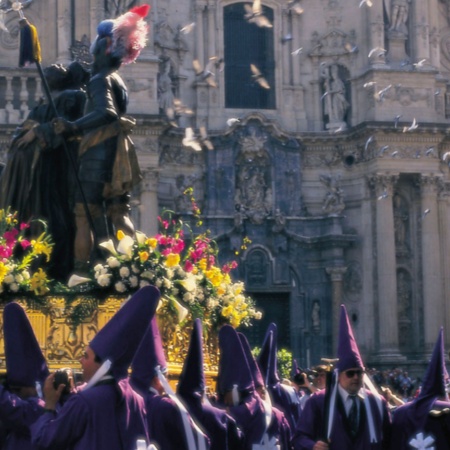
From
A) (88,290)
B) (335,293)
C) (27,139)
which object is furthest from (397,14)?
(88,290)

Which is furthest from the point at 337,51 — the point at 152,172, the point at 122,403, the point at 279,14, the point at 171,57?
the point at 122,403

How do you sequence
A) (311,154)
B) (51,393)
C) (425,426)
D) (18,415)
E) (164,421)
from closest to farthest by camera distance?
(51,393), (18,415), (164,421), (425,426), (311,154)

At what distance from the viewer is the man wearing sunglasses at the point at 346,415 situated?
913cm

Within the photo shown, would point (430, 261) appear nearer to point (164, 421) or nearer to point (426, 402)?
point (426, 402)

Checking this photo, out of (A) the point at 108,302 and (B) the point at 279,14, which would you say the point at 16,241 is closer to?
(A) the point at 108,302

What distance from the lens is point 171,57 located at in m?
35.2

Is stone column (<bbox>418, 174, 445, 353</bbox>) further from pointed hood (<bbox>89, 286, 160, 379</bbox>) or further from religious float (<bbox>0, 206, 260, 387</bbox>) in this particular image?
pointed hood (<bbox>89, 286, 160, 379</bbox>)

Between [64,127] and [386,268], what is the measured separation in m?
22.5

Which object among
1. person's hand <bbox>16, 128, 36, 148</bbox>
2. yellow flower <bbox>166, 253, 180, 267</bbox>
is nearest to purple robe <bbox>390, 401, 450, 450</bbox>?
yellow flower <bbox>166, 253, 180, 267</bbox>

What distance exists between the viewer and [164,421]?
8531 millimetres

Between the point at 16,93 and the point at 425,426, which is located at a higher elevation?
the point at 16,93

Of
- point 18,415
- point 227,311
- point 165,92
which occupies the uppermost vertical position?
point 165,92

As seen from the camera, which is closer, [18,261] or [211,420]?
[211,420]

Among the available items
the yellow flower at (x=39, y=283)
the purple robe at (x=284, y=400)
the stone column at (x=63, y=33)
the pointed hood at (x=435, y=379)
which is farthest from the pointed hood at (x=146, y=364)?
the stone column at (x=63, y=33)
